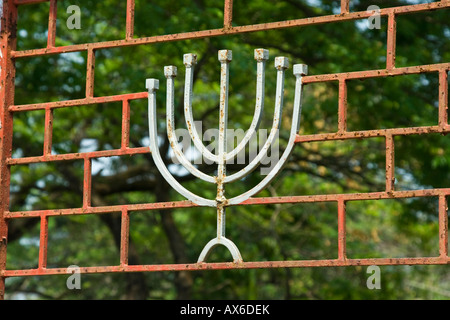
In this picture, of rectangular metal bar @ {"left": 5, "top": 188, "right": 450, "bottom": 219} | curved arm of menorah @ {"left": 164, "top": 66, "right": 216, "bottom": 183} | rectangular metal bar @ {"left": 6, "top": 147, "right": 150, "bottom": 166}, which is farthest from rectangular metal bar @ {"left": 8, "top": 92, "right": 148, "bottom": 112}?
rectangular metal bar @ {"left": 5, "top": 188, "right": 450, "bottom": 219}

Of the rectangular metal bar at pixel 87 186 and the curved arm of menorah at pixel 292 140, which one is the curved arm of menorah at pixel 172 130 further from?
the rectangular metal bar at pixel 87 186

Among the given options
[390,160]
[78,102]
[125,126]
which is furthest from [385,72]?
[78,102]

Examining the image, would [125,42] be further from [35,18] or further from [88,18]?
[35,18]

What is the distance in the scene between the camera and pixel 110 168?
464 inches

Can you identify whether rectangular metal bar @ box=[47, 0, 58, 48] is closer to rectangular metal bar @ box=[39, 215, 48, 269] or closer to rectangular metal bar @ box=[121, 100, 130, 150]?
rectangular metal bar @ box=[121, 100, 130, 150]

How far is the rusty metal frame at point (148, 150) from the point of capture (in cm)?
326

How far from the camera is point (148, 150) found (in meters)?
3.63

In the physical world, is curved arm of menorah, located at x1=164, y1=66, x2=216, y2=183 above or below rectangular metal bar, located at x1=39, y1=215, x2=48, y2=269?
above

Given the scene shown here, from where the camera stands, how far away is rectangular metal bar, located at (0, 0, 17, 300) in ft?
12.7

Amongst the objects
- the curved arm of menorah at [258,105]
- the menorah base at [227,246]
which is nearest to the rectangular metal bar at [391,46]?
the curved arm of menorah at [258,105]

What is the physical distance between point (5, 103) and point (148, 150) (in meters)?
0.76

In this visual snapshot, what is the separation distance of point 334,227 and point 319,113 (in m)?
3.06

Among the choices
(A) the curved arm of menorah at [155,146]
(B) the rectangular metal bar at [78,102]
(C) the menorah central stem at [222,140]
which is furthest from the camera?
(B) the rectangular metal bar at [78,102]
